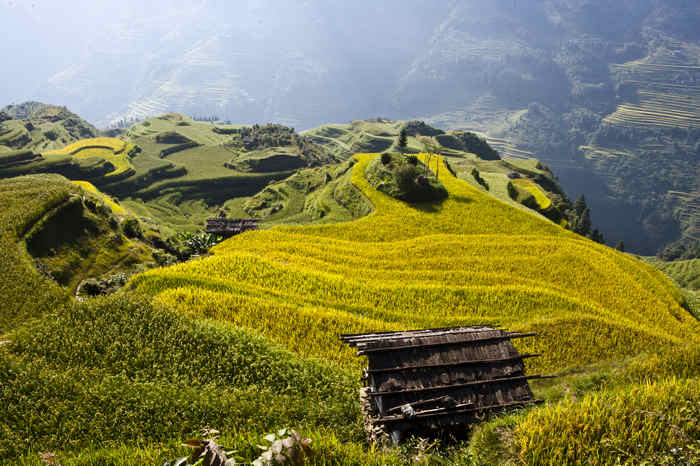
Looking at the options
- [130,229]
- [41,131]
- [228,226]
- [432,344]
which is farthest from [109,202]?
[41,131]

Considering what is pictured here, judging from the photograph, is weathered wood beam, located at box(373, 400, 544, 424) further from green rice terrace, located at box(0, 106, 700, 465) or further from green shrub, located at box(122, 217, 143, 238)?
green shrub, located at box(122, 217, 143, 238)

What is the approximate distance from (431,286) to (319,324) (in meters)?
8.79

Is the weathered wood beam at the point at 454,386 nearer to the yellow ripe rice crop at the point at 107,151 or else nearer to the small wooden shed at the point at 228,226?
→ the small wooden shed at the point at 228,226

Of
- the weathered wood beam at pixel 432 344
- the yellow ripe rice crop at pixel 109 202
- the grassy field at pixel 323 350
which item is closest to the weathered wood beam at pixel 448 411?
the grassy field at pixel 323 350

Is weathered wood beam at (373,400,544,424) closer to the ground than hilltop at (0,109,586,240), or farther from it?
closer to the ground

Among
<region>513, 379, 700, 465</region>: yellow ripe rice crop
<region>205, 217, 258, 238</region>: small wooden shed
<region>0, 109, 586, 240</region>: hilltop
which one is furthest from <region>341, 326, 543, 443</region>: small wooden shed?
<region>0, 109, 586, 240</region>: hilltop

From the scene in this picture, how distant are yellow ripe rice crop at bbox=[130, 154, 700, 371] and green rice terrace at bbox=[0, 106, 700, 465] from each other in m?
0.14

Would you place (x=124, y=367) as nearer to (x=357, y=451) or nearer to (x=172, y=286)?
(x=172, y=286)

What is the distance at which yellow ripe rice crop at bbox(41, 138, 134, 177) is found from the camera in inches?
4072

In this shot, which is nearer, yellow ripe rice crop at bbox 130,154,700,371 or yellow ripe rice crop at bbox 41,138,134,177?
yellow ripe rice crop at bbox 130,154,700,371

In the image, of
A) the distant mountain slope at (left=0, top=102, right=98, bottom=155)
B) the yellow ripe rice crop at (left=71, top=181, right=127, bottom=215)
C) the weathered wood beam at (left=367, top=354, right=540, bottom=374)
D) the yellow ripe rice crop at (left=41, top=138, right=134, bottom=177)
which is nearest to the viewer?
the weathered wood beam at (left=367, top=354, right=540, bottom=374)

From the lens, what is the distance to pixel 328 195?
4609 centimetres

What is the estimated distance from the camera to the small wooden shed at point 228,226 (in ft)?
112

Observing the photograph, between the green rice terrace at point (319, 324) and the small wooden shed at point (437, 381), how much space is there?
692 mm
